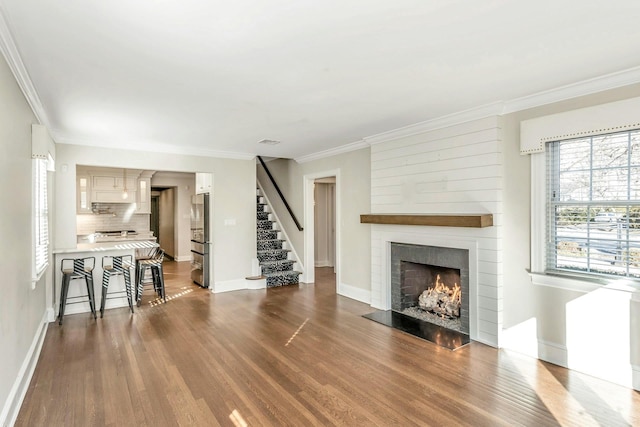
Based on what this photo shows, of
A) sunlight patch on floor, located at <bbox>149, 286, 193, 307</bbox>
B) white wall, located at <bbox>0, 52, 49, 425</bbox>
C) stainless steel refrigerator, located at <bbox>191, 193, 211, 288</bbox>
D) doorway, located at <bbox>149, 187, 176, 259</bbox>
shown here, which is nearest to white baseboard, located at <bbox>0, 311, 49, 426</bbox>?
white wall, located at <bbox>0, 52, 49, 425</bbox>

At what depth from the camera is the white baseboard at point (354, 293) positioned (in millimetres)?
5344

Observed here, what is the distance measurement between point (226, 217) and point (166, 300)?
167 cm

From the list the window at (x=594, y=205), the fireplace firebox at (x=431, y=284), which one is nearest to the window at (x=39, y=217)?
the fireplace firebox at (x=431, y=284)

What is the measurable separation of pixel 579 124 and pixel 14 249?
457 centimetres

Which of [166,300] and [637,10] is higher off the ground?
[637,10]

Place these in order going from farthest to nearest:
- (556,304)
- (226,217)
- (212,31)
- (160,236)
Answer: (160,236) < (226,217) < (556,304) < (212,31)

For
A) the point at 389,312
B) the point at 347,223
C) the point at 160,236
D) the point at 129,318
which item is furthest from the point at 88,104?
the point at 160,236

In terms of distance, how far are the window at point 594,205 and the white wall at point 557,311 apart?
21 centimetres

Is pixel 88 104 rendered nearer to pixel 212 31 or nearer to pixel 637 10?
pixel 212 31

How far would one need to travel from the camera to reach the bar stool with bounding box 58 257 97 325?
455 centimetres

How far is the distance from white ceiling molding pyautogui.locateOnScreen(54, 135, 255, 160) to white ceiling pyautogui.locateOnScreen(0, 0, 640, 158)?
1.02 metres

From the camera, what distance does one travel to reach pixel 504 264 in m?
3.59

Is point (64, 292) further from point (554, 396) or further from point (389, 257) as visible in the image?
point (554, 396)

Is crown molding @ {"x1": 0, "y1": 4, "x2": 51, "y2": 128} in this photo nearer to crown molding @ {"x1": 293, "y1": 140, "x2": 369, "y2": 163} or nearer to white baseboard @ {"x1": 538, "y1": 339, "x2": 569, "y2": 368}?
crown molding @ {"x1": 293, "y1": 140, "x2": 369, "y2": 163}
